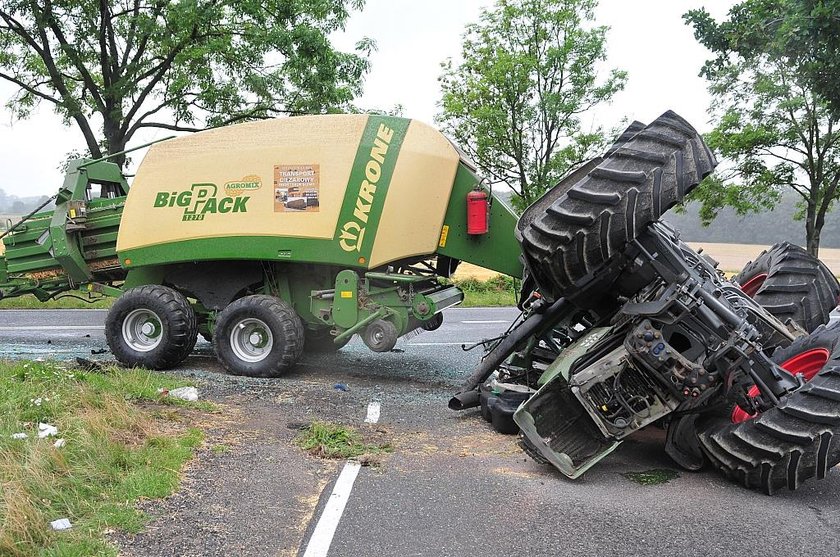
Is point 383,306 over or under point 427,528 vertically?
over

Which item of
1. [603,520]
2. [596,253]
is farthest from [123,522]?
[596,253]

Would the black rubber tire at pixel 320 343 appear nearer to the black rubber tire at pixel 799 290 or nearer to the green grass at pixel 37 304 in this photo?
the black rubber tire at pixel 799 290

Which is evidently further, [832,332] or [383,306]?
[383,306]

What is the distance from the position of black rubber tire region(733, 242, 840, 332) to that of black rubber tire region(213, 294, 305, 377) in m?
4.61

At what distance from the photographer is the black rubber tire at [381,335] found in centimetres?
718

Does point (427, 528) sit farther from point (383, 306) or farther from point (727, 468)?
point (383, 306)

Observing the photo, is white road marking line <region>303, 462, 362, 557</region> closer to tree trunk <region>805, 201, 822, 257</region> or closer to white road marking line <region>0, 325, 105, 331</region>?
white road marking line <region>0, 325, 105, 331</region>

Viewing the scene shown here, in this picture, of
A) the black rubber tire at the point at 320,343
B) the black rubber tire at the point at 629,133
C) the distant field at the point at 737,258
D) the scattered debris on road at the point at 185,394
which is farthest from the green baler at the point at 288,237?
the distant field at the point at 737,258

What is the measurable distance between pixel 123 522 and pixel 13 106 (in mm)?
16628

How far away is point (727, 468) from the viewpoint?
4523mm

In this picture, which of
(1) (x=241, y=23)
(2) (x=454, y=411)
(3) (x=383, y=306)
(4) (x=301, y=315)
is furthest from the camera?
(1) (x=241, y=23)

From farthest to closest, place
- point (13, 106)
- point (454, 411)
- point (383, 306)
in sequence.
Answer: point (13, 106), point (383, 306), point (454, 411)

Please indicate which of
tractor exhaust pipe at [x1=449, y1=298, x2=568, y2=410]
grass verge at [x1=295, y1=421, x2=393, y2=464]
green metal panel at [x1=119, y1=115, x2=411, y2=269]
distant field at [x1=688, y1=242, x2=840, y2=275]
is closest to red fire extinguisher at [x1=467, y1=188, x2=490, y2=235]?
green metal panel at [x1=119, y1=115, x2=411, y2=269]

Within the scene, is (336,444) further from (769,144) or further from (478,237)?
(769,144)
